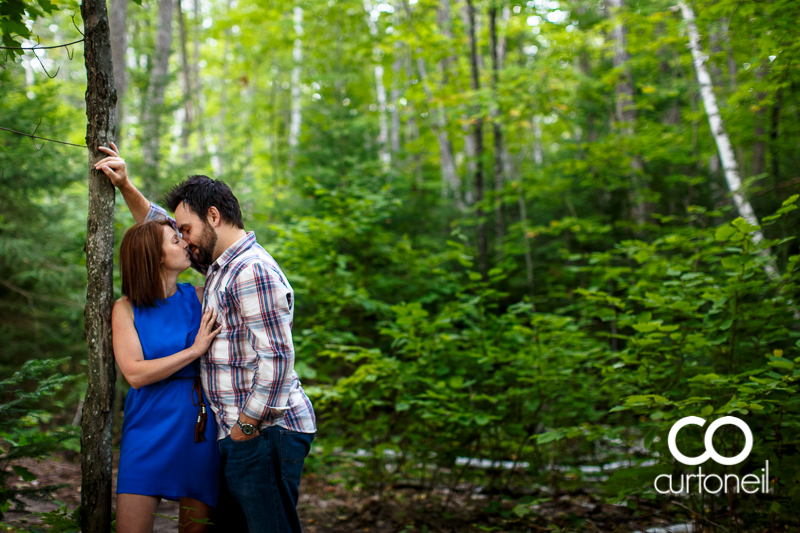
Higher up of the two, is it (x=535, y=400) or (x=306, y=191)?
(x=306, y=191)

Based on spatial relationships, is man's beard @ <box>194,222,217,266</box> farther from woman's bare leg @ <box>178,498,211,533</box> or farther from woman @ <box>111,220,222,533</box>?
woman's bare leg @ <box>178,498,211,533</box>

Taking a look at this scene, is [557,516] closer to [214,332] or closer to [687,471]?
[687,471]

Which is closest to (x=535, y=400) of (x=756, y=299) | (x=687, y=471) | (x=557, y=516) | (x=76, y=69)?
(x=557, y=516)

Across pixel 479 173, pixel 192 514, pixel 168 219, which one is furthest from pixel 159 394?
pixel 479 173

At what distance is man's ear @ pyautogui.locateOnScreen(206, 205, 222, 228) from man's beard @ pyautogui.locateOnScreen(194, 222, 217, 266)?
0.8 inches

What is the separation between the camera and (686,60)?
639 centimetres

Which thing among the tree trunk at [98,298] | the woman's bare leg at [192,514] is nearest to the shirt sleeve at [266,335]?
the woman's bare leg at [192,514]

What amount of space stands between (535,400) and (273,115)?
49.1 feet

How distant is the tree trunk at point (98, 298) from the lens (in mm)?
2133

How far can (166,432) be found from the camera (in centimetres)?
203

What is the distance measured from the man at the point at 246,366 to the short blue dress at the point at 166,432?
0.25 ft

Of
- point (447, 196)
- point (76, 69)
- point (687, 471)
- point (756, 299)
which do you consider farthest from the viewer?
point (76, 69)

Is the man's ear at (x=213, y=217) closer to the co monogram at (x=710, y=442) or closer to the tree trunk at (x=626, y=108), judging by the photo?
the co monogram at (x=710, y=442)

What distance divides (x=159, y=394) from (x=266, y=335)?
559mm
